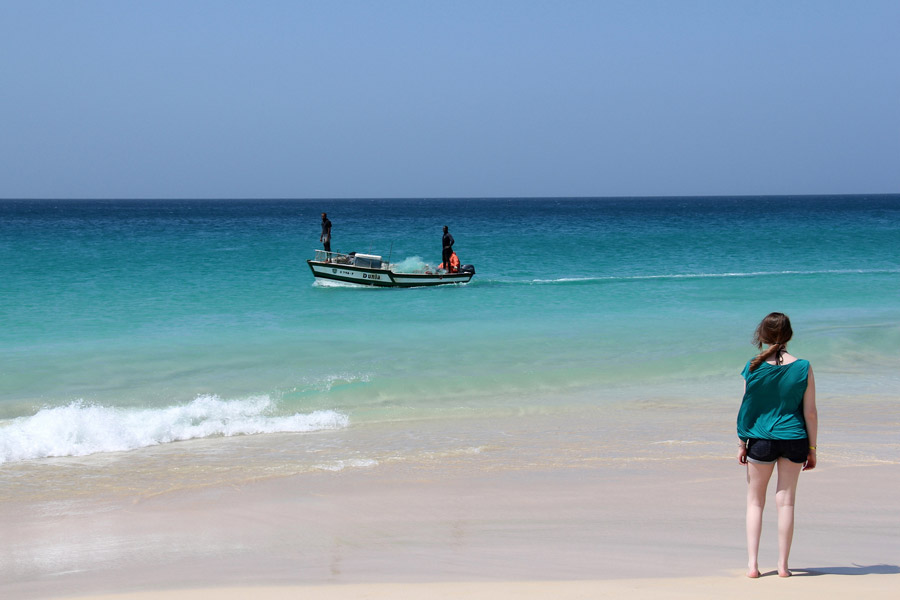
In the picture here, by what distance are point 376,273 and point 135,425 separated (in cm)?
1528

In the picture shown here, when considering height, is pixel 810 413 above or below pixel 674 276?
above

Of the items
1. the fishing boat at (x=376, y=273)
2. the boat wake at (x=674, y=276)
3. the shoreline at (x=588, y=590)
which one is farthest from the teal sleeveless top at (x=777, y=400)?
the boat wake at (x=674, y=276)

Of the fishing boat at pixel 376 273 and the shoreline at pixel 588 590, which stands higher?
the fishing boat at pixel 376 273

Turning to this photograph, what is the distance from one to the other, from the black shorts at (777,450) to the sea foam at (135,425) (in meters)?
5.17

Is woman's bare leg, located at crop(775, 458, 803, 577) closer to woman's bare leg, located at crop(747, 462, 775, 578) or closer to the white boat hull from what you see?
woman's bare leg, located at crop(747, 462, 775, 578)

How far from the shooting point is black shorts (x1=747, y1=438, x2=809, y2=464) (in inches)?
163

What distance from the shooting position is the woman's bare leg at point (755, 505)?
14.0 ft

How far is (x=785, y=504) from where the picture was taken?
424 centimetres

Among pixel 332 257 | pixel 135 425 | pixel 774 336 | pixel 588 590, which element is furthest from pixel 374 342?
pixel 332 257

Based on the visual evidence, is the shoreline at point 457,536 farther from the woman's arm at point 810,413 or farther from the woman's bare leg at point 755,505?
the woman's arm at point 810,413

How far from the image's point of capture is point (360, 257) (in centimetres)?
2383

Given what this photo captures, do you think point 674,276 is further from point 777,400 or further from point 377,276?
point 777,400

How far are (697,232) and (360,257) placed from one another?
3477cm

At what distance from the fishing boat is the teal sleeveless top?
1937cm
